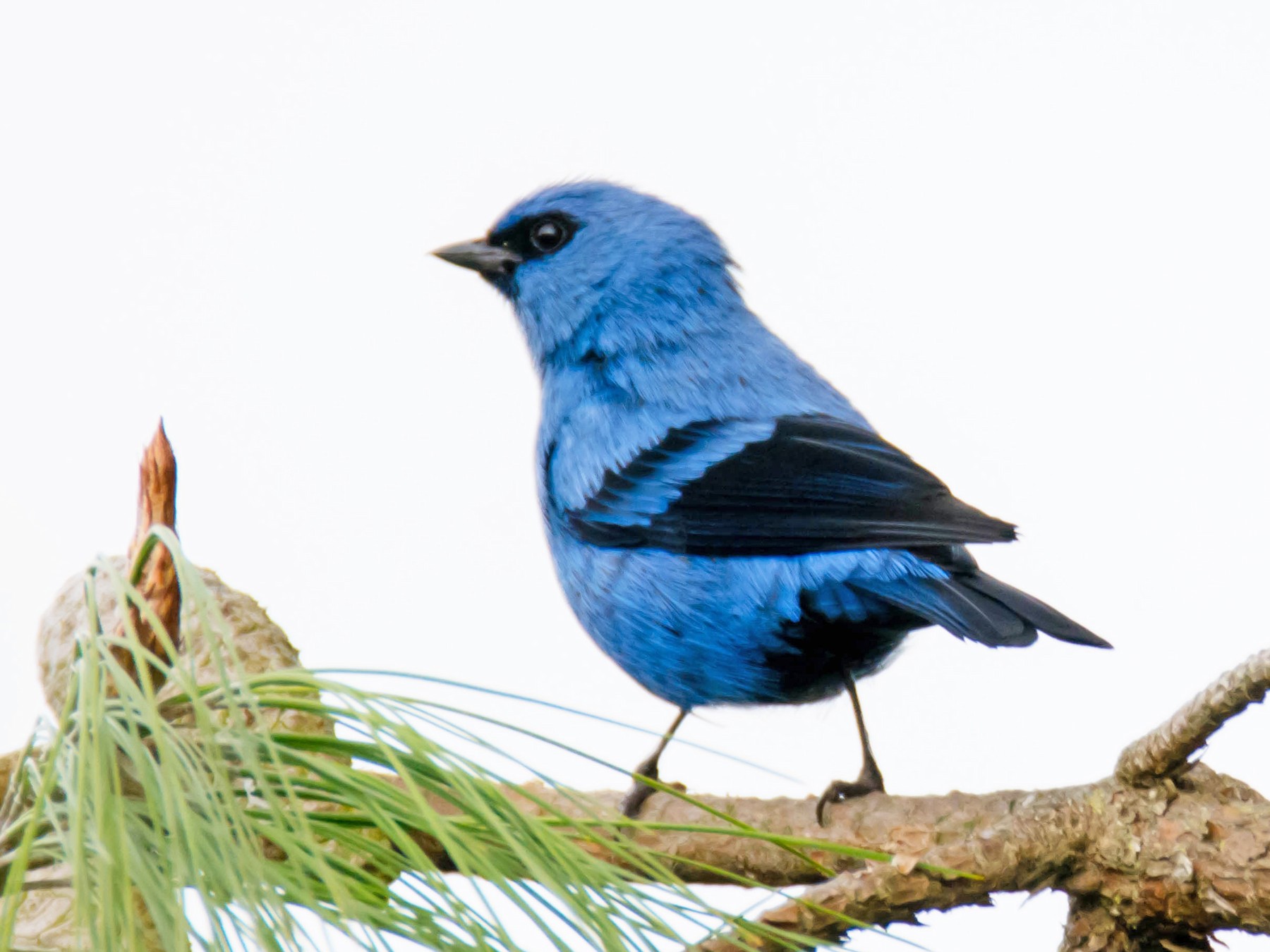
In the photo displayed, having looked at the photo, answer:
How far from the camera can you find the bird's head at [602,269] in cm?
264

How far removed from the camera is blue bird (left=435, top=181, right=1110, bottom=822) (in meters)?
2.01

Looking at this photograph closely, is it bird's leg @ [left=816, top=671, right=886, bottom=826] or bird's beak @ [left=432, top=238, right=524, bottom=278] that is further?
bird's beak @ [left=432, top=238, right=524, bottom=278]

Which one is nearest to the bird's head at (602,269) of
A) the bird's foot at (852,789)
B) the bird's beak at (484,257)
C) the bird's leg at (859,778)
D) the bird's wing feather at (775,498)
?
the bird's beak at (484,257)

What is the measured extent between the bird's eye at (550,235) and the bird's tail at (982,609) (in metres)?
1.04

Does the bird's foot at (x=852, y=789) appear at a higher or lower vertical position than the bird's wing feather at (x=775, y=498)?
lower

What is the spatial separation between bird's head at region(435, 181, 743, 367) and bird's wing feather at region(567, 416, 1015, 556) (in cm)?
29

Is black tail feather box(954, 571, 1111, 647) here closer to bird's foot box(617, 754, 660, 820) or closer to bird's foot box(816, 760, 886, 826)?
bird's foot box(816, 760, 886, 826)

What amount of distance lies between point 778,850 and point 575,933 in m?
0.79

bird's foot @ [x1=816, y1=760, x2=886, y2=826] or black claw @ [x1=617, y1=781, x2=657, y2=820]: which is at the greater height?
bird's foot @ [x1=816, y1=760, x2=886, y2=826]

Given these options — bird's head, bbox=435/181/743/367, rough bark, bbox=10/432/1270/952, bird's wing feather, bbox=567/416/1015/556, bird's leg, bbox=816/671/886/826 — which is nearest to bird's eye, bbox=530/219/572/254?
bird's head, bbox=435/181/743/367

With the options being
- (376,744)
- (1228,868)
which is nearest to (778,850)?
(1228,868)

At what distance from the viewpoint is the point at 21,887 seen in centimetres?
98

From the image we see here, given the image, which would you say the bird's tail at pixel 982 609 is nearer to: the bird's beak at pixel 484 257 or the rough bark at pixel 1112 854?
the rough bark at pixel 1112 854

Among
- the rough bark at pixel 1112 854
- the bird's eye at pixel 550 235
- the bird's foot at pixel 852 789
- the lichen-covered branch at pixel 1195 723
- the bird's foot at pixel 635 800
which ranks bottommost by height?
the bird's foot at pixel 635 800
